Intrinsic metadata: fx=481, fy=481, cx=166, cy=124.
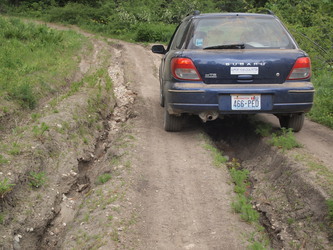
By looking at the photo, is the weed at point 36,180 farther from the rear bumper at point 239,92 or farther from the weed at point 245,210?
the weed at point 245,210

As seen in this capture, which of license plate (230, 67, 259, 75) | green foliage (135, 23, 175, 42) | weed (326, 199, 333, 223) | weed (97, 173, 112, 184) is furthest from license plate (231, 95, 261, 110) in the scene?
green foliage (135, 23, 175, 42)

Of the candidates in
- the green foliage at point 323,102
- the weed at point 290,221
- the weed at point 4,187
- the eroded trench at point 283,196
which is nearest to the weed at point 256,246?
the eroded trench at point 283,196

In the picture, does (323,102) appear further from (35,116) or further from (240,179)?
(35,116)

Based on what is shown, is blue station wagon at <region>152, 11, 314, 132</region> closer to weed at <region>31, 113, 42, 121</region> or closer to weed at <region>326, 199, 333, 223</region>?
weed at <region>326, 199, 333, 223</region>

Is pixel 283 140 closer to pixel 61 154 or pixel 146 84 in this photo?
pixel 61 154

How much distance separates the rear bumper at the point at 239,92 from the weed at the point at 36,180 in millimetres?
2059

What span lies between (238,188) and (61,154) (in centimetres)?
264

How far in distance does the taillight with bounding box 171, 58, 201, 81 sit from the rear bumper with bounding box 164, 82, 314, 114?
3.7 inches

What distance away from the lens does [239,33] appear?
22.4 feet

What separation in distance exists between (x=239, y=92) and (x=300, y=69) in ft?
2.99

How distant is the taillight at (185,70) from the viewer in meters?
6.41

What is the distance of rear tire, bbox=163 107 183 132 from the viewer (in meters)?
7.28

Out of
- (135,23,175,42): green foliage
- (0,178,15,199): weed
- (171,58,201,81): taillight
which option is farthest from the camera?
(135,23,175,42): green foliage

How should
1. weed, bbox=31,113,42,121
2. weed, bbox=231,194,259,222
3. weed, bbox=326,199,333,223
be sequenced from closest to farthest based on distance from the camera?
weed, bbox=326,199,333,223
weed, bbox=231,194,259,222
weed, bbox=31,113,42,121
